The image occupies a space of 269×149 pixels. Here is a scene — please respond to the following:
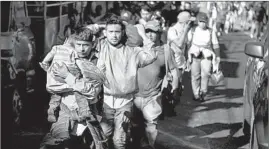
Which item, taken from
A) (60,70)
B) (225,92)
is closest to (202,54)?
(225,92)

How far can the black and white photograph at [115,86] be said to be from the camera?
5840mm

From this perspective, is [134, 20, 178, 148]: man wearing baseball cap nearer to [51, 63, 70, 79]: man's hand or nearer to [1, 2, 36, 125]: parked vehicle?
[51, 63, 70, 79]: man's hand

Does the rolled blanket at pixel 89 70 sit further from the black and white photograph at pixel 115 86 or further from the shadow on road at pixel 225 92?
the shadow on road at pixel 225 92

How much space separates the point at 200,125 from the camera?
9.25 m

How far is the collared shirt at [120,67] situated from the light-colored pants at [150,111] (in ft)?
1.56

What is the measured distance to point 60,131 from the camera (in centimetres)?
577

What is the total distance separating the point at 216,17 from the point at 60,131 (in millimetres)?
15392

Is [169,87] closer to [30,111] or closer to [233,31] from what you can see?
[30,111]

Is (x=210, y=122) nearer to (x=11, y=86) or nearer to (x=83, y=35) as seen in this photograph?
(x=11, y=86)

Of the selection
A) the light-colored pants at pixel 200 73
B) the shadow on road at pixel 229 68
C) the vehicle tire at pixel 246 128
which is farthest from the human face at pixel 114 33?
the shadow on road at pixel 229 68

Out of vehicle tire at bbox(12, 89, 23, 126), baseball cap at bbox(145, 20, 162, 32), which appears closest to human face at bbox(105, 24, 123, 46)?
baseball cap at bbox(145, 20, 162, 32)

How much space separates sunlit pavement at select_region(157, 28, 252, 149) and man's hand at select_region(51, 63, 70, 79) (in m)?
2.35

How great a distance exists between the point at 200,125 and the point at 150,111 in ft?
8.34

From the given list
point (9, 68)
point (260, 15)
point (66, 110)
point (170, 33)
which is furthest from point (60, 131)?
point (260, 15)
